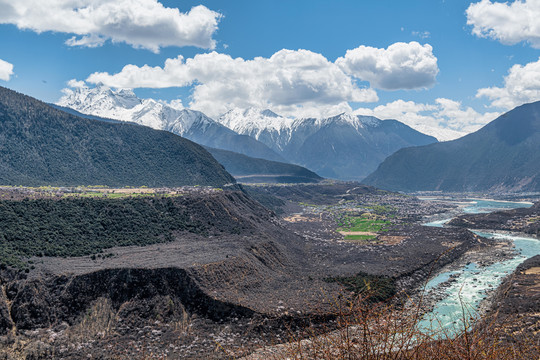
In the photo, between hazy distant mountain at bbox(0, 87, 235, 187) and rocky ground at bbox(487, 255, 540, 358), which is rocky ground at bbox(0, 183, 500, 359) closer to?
rocky ground at bbox(487, 255, 540, 358)

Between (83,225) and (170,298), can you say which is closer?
(170,298)

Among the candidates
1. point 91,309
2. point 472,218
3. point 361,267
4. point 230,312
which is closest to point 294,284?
point 230,312

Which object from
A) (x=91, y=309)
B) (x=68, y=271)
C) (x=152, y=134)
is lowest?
(x=91, y=309)

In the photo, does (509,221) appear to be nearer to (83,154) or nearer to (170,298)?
(170,298)

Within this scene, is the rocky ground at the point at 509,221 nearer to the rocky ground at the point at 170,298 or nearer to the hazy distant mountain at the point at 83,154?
the rocky ground at the point at 170,298

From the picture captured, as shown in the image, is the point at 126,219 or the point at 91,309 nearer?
the point at 91,309

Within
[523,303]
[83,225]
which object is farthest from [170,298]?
[523,303]

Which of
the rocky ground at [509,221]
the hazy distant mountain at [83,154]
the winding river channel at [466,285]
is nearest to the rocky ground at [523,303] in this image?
the winding river channel at [466,285]

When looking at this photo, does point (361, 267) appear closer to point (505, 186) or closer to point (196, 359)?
point (196, 359)

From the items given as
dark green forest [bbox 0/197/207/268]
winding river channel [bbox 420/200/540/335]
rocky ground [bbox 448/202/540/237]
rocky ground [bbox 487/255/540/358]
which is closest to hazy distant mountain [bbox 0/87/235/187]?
dark green forest [bbox 0/197/207/268]
